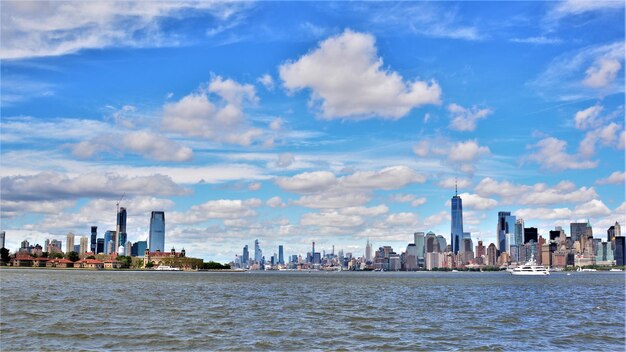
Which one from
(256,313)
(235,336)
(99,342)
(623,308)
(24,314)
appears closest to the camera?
(99,342)

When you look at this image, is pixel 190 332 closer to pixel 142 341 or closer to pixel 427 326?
pixel 142 341

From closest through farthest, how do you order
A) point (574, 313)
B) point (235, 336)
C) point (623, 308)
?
point (235, 336), point (574, 313), point (623, 308)

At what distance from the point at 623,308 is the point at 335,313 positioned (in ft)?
150

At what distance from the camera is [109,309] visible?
74.4 meters

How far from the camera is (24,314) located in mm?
66625

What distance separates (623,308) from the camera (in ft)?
293

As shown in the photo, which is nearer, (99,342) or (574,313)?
(99,342)

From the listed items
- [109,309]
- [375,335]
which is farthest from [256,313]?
[375,335]

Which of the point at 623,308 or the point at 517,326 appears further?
the point at 623,308

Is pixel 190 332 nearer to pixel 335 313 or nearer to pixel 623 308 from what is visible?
pixel 335 313

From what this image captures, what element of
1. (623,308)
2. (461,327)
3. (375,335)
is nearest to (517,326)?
(461,327)

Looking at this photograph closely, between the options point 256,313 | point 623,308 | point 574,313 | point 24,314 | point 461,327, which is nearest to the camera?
point 461,327

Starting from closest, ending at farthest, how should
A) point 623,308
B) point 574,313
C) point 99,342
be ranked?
point 99,342, point 574,313, point 623,308

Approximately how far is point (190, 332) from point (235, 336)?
4.45 m
